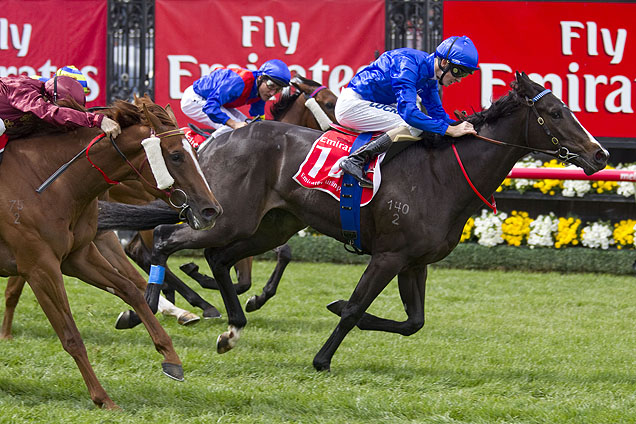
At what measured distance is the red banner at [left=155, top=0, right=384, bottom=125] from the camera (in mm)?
9867

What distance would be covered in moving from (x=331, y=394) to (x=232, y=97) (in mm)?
3211

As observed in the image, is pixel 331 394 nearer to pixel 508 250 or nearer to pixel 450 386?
pixel 450 386

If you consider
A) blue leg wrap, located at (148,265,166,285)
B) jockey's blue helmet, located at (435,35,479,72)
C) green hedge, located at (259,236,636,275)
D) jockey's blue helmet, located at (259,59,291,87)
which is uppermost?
jockey's blue helmet, located at (435,35,479,72)

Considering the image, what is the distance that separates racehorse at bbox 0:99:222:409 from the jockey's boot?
48.1 inches

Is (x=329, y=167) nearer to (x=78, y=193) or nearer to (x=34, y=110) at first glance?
(x=78, y=193)

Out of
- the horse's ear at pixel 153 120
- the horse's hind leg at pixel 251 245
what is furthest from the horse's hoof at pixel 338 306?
the horse's ear at pixel 153 120

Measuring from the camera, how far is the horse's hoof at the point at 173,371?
4.49 meters

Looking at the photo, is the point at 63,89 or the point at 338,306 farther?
the point at 338,306

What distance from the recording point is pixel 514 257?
9.74 m

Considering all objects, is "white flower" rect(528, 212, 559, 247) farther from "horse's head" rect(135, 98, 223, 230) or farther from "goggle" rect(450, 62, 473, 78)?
"horse's head" rect(135, 98, 223, 230)

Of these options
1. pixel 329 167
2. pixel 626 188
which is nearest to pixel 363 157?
pixel 329 167

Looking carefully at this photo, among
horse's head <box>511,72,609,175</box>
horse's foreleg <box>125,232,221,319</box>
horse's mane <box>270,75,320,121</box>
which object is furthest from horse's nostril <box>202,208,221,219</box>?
horse's mane <box>270,75,320,121</box>

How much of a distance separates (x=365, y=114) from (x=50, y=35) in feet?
18.6

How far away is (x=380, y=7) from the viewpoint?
9.82 meters
